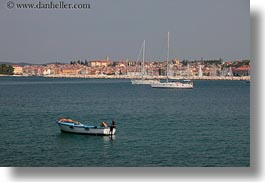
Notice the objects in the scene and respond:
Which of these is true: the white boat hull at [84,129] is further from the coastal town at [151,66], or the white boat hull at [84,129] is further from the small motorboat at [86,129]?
the coastal town at [151,66]

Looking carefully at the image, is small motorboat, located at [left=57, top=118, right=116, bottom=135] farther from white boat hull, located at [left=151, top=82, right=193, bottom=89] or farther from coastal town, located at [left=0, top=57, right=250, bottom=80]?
white boat hull, located at [left=151, top=82, right=193, bottom=89]

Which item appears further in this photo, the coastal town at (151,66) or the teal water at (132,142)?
the coastal town at (151,66)

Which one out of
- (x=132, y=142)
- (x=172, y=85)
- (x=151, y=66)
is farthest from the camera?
(x=172, y=85)

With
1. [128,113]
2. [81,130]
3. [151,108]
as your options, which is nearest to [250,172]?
[81,130]

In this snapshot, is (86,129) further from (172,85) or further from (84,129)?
(172,85)

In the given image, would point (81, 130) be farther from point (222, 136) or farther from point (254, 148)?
point (254, 148)

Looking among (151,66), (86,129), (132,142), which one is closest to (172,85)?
(151,66)

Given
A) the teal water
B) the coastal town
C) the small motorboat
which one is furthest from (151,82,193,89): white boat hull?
the small motorboat

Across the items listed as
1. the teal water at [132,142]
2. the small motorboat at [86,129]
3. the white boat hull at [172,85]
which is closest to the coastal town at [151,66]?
the teal water at [132,142]

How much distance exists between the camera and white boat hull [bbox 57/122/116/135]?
11.1 metres

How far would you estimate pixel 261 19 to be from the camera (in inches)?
291

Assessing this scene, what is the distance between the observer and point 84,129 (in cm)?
1116

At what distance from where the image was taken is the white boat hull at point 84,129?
11.1 m

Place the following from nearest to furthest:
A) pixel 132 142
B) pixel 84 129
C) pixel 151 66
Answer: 1. pixel 132 142
2. pixel 84 129
3. pixel 151 66
